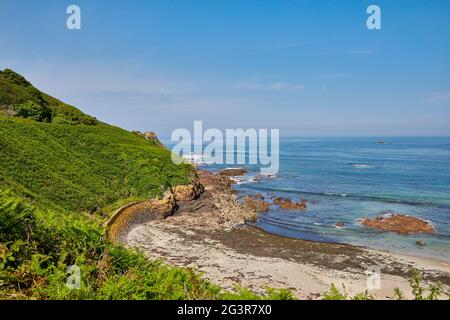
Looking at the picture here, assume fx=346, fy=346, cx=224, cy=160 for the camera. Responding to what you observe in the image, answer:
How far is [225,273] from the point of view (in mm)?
19953

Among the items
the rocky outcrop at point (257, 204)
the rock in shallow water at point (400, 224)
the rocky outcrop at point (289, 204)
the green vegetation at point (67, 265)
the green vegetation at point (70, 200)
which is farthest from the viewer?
the rocky outcrop at point (289, 204)

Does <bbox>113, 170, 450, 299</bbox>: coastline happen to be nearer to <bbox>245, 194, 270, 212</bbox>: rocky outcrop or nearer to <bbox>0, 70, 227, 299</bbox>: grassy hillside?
<bbox>0, 70, 227, 299</bbox>: grassy hillside

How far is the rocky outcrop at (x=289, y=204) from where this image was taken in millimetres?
41031

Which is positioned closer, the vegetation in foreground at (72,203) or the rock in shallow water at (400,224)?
the vegetation in foreground at (72,203)

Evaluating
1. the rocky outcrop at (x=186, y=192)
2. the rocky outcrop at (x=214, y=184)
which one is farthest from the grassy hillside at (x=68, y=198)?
the rocky outcrop at (x=214, y=184)

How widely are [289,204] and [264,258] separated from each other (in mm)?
19501

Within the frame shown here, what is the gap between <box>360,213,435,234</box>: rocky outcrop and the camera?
3155cm

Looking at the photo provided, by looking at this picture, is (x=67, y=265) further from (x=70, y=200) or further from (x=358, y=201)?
(x=358, y=201)

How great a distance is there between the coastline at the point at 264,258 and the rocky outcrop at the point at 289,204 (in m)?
9.86

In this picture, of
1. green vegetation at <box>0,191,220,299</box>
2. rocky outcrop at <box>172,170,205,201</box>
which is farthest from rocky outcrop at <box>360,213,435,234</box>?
green vegetation at <box>0,191,220,299</box>

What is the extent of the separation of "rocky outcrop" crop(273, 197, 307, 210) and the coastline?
9.86 meters

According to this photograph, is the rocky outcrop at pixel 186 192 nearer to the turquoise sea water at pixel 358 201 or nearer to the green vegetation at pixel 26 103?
the turquoise sea water at pixel 358 201

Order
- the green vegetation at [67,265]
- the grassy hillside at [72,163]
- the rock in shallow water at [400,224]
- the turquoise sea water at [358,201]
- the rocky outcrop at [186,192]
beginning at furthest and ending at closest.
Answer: the rocky outcrop at [186,192] < the rock in shallow water at [400,224] < the turquoise sea water at [358,201] < the grassy hillside at [72,163] < the green vegetation at [67,265]
